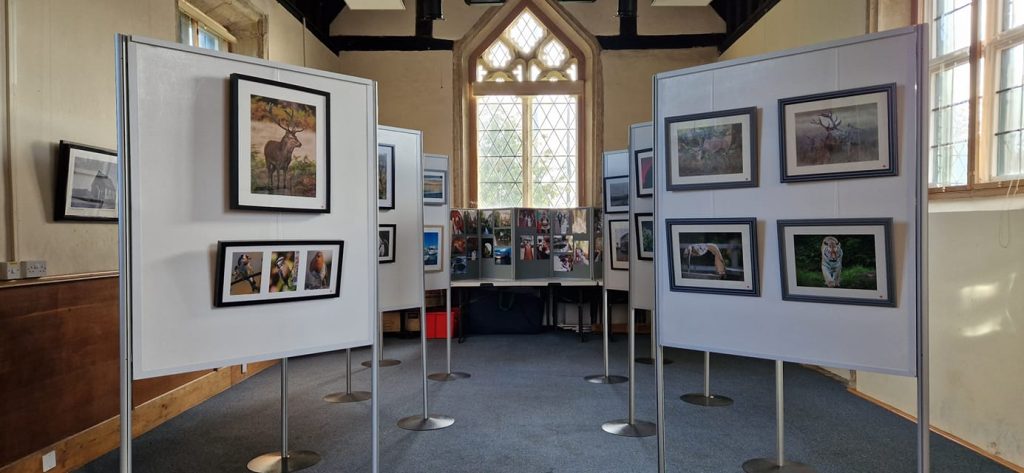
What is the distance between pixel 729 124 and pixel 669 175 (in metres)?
0.33

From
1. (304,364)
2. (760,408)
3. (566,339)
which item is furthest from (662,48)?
(304,364)

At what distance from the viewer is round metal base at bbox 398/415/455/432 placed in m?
4.05

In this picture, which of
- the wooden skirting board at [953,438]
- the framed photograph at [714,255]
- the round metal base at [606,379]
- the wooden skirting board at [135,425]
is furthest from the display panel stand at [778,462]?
the wooden skirting board at [135,425]

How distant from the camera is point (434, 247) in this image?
5.01 meters

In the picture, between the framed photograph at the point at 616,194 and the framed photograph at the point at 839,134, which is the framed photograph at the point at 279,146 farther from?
the framed photograph at the point at 616,194

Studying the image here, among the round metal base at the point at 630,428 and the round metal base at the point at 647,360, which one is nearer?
the round metal base at the point at 630,428

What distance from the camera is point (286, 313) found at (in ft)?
7.93

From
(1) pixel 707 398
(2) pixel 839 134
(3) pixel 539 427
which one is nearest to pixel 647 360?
(1) pixel 707 398

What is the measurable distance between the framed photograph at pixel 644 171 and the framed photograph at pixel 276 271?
6.83ft

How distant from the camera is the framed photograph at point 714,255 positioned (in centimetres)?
250

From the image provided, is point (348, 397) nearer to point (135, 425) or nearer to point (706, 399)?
point (135, 425)

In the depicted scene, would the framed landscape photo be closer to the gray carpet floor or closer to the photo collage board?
the gray carpet floor

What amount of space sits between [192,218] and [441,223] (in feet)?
9.57

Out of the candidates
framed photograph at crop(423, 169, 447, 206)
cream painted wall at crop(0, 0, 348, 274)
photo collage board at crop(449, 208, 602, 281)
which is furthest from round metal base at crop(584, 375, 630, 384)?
cream painted wall at crop(0, 0, 348, 274)
